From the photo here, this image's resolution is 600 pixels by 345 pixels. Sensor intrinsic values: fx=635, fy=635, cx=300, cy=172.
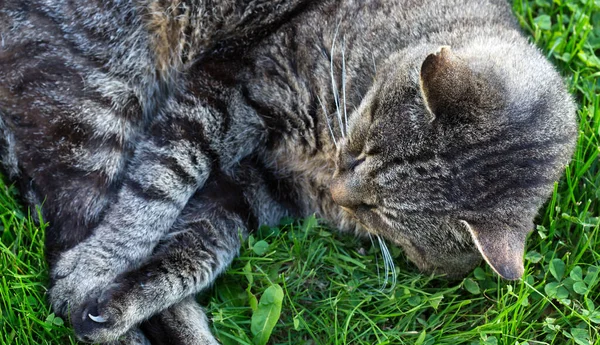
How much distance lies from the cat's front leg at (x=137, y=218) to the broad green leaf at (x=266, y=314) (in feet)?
1.64

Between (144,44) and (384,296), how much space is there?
1410 millimetres

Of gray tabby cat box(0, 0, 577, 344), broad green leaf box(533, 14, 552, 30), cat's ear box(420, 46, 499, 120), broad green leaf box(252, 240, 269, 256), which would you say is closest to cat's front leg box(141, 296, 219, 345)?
gray tabby cat box(0, 0, 577, 344)

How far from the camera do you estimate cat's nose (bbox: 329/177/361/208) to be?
89.8 inches

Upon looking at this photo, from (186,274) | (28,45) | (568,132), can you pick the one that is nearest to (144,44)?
(28,45)

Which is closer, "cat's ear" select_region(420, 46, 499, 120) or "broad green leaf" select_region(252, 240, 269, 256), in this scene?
"cat's ear" select_region(420, 46, 499, 120)

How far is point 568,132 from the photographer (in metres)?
2.34

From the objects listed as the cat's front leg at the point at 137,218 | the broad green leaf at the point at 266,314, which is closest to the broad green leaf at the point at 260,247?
the broad green leaf at the point at 266,314

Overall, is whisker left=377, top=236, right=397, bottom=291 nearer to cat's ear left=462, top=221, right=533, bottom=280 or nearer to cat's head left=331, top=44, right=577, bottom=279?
cat's head left=331, top=44, right=577, bottom=279

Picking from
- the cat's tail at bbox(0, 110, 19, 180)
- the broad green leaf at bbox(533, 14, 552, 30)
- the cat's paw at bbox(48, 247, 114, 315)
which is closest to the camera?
the cat's paw at bbox(48, 247, 114, 315)

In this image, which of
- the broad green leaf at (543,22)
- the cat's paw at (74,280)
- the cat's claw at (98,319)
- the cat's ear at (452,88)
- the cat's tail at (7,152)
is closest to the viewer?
the cat's ear at (452,88)

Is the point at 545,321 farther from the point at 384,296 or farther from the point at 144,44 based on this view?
the point at 144,44

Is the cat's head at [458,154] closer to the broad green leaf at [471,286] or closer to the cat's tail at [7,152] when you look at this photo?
the broad green leaf at [471,286]

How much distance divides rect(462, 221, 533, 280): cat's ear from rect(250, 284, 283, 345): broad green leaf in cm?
72

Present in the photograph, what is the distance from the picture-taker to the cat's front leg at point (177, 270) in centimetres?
222
